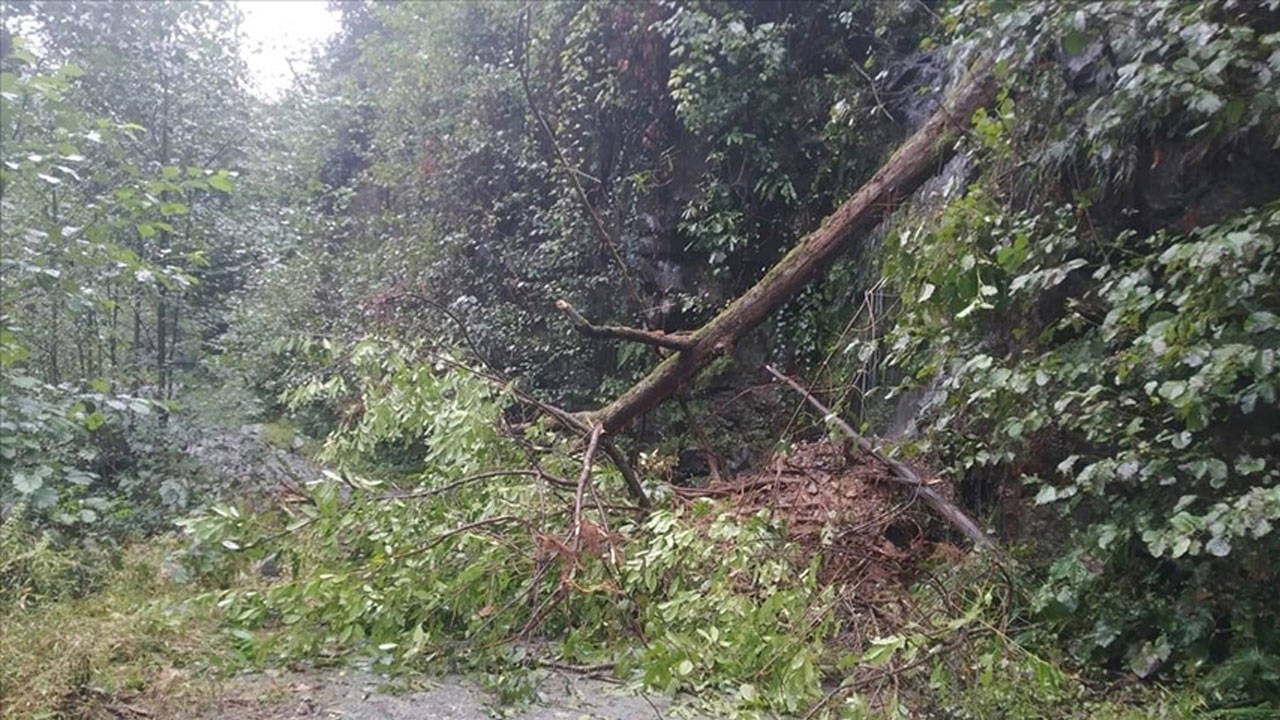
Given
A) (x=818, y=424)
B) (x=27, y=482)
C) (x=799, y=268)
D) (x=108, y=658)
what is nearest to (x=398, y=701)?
(x=108, y=658)

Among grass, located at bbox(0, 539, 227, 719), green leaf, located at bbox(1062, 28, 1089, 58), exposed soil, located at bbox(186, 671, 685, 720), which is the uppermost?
green leaf, located at bbox(1062, 28, 1089, 58)

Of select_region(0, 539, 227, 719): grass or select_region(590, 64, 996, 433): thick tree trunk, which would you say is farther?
select_region(590, 64, 996, 433): thick tree trunk

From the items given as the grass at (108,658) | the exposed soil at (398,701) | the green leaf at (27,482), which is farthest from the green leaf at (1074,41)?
the green leaf at (27,482)

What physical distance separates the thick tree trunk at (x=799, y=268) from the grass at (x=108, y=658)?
2.34 metres

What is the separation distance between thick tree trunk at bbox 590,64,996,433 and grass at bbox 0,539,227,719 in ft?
7.69

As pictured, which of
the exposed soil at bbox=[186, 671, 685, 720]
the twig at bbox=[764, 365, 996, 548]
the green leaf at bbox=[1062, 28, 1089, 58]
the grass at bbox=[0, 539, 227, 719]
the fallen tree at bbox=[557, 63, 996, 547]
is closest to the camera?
the grass at bbox=[0, 539, 227, 719]

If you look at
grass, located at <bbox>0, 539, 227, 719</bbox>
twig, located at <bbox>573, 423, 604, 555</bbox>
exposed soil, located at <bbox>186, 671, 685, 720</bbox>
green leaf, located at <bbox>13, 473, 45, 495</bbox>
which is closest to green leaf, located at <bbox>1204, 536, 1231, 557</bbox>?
exposed soil, located at <bbox>186, 671, 685, 720</bbox>

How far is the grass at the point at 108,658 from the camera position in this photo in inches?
93.1

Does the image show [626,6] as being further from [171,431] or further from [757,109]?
[171,431]

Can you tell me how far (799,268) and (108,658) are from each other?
12.7 feet

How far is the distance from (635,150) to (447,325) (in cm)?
224

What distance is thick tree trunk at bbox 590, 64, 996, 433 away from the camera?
466cm

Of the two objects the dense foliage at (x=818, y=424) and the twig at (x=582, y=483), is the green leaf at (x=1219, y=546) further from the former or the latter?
the twig at (x=582, y=483)

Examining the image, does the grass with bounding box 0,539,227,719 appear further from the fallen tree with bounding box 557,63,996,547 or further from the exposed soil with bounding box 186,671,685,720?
the fallen tree with bounding box 557,63,996,547
